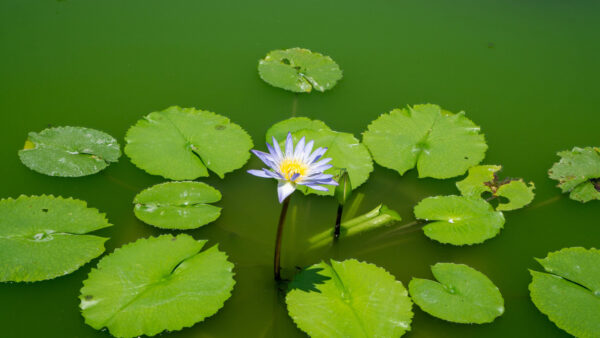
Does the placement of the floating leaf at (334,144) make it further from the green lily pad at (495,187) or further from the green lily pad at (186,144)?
the green lily pad at (495,187)

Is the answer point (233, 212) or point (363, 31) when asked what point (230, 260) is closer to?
point (233, 212)

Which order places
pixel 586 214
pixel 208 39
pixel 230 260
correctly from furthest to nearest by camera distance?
1. pixel 208 39
2. pixel 586 214
3. pixel 230 260

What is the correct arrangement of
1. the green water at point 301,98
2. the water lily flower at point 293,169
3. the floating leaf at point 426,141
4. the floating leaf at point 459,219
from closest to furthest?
the water lily flower at point 293,169 < the green water at point 301,98 < the floating leaf at point 459,219 < the floating leaf at point 426,141

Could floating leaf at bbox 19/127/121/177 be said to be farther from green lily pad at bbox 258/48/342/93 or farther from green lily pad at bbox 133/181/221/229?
green lily pad at bbox 258/48/342/93

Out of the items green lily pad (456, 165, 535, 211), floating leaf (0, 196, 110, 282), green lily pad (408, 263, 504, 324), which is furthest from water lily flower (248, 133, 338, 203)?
green lily pad (456, 165, 535, 211)

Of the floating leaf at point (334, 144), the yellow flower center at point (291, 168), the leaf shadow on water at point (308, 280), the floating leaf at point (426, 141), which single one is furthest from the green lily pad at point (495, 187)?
the yellow flower center at point (291, 168)

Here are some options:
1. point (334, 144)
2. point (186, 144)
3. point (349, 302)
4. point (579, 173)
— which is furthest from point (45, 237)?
point (579, 173)

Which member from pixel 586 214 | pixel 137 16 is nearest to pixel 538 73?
pixel 586 214
